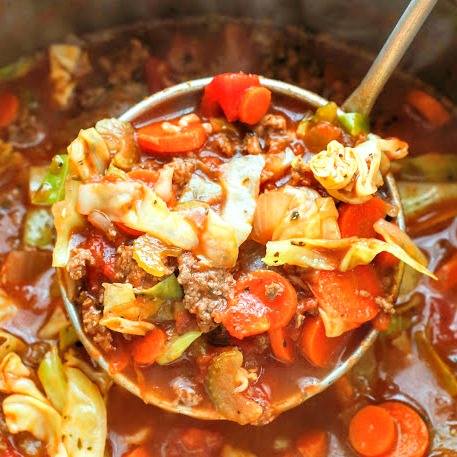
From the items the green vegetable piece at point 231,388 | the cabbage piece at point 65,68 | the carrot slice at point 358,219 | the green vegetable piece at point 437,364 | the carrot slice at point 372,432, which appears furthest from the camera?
the cabbage piece at point 65,68

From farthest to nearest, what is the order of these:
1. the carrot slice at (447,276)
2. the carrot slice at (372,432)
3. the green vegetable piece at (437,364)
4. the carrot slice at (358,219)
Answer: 1. the carrot slice at (447,276)
2. the green vegetable piece at (437,364)
3. the carrot slice at (372,432)
4. the carrot slice at (358,219)

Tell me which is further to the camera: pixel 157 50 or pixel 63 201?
pixel 157 50

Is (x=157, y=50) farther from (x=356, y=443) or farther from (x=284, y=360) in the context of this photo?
(x=356, y=443)

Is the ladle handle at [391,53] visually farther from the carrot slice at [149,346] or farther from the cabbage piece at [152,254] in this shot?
the carrot slice at [149,346]

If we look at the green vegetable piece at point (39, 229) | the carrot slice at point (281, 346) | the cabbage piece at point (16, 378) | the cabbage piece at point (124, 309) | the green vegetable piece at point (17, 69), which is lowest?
the cabbage piece at point (16, 378)

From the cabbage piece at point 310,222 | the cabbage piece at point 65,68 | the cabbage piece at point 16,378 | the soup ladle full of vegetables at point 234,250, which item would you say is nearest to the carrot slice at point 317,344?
the soup ladle full of vegetables at point 234,250

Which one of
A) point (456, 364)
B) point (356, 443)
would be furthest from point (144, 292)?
point (456, 364)

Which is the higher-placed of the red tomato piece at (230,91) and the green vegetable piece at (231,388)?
the red tomato piece at (230,91)

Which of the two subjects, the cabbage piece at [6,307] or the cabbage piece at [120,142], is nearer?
the cabbage piece at [120,142]

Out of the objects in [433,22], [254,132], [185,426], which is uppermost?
[433,22]
